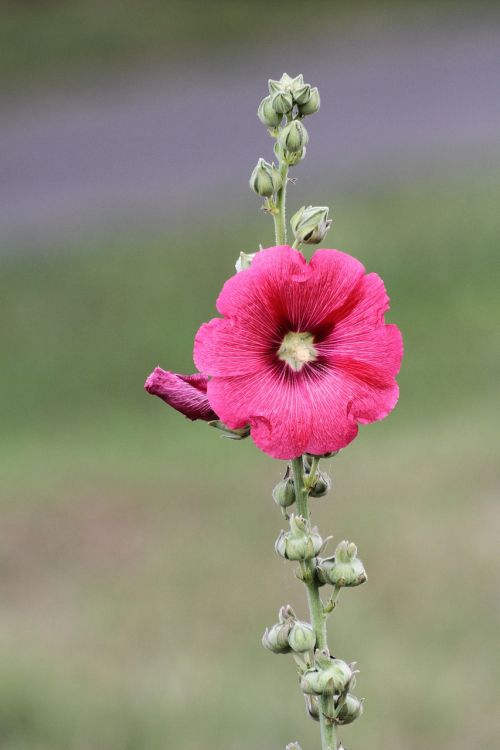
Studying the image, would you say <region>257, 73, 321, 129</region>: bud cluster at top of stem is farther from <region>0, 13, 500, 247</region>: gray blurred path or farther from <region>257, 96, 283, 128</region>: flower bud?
<region>0, 13, 500, 247</region>: gray blurred path

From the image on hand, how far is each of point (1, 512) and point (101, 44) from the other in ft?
39.7

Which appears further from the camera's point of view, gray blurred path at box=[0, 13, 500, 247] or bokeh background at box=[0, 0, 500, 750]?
gray blurred path at box=[0, 13, 500, 247]

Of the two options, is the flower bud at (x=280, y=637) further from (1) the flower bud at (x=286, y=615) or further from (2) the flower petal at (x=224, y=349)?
(2) the flower petal at (x=224, y=349)

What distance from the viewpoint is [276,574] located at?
594 cm

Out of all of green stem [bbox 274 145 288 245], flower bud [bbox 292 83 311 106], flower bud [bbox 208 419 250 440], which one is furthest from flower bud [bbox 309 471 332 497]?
flower bud [bbox 292 83 311 106]

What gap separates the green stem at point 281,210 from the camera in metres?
1.88

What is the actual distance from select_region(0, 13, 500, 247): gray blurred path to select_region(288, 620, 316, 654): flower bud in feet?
31.8

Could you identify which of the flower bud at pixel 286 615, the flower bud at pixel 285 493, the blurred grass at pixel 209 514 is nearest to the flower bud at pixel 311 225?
the flower bud at pixel 285 493

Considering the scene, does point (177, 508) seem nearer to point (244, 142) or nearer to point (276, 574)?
point (276, 574)

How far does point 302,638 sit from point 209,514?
16.7 feet

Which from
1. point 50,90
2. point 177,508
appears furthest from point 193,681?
point 50,90

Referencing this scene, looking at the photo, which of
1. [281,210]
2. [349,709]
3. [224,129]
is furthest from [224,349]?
[224,129]

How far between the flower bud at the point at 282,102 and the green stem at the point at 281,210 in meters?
0.07

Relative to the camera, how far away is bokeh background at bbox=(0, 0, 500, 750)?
4973 millimetres
